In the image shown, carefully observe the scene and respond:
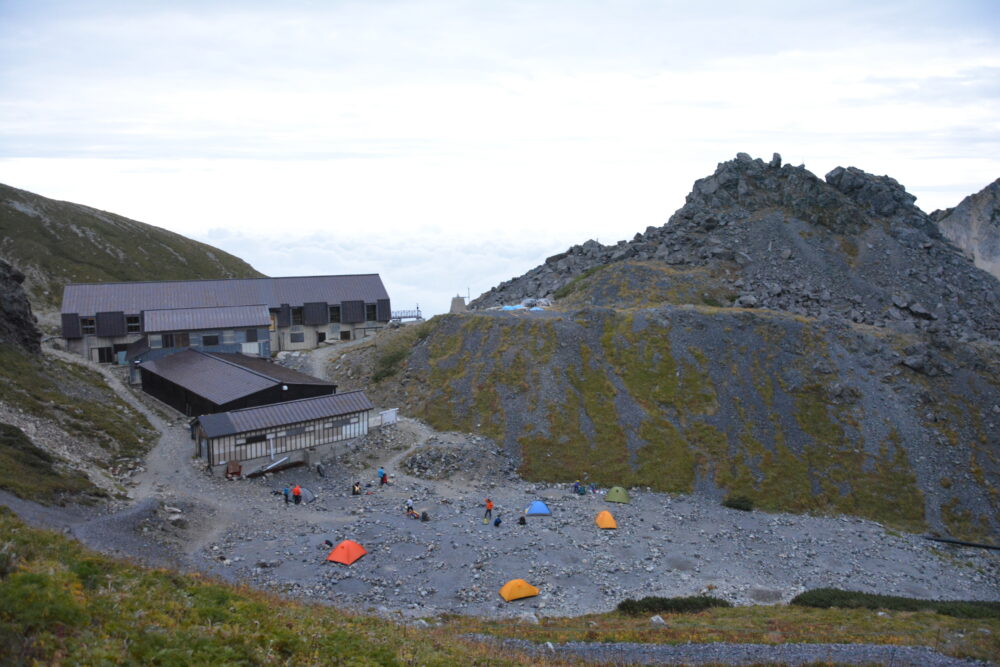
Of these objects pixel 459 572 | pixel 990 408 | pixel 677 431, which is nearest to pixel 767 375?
pixel 677 431

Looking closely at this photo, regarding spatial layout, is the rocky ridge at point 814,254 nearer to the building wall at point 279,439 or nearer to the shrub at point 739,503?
the shrub at point 739,503

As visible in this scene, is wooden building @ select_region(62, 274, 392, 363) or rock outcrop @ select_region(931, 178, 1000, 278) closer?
wooden building @ select_region(62, 274, 392, 363)

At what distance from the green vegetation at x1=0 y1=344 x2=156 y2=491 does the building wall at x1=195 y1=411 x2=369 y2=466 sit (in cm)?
540

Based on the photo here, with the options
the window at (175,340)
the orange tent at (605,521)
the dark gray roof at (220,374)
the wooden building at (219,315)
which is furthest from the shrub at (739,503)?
the window at (175,340)

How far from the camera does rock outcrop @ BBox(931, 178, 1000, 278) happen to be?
9869cm

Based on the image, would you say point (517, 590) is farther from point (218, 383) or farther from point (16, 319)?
point (16, 319)

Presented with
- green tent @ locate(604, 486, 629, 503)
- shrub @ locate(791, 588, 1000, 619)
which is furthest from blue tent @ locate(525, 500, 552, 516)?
shrub @ locate(791, 588, 1000, 619)

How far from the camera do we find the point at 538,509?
44.5 m

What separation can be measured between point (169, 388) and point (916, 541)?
5913 cm

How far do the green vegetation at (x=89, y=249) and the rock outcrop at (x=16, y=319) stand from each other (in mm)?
49218

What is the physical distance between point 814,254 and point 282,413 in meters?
63.9

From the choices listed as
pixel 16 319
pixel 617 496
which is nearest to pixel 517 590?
pixel 617 496

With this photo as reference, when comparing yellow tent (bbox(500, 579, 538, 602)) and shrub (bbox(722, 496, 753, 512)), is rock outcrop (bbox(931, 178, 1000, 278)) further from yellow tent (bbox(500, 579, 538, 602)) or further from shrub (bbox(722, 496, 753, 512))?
yellow tent (bbox(500, 579, 538, 602))

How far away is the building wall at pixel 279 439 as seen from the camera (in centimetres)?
4603
